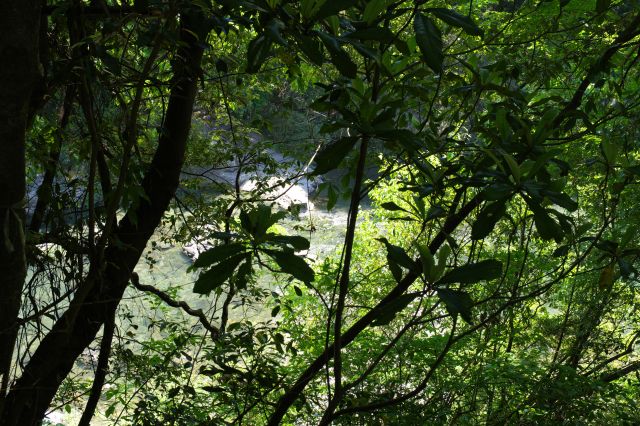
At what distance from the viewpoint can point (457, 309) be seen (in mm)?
778

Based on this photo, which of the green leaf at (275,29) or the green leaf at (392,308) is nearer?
the green leaf at (275,29)

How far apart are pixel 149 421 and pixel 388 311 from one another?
122 cm

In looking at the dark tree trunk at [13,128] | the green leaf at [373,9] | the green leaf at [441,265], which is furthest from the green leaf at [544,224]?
the dark tree trunk at [13,128]

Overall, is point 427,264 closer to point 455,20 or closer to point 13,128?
point 455,20

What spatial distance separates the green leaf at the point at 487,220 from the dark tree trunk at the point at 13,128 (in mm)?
691

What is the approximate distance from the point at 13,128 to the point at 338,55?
514 millimetres

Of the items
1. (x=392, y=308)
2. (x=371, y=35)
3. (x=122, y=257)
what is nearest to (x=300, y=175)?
(x=122, y=257)

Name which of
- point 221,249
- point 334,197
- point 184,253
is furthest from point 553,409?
point 184,253

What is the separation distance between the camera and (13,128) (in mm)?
884

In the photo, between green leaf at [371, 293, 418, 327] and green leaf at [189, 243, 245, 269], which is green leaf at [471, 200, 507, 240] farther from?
green leaf at [189, 243, 245, 269]

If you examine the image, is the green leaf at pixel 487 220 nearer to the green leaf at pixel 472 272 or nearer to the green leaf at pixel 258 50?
the green leaf at pixel 472 272

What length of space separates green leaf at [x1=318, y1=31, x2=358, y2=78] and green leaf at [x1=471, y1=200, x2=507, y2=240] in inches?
11.0

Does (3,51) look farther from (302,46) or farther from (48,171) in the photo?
(48,171)

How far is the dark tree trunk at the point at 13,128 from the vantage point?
2.75 feet
